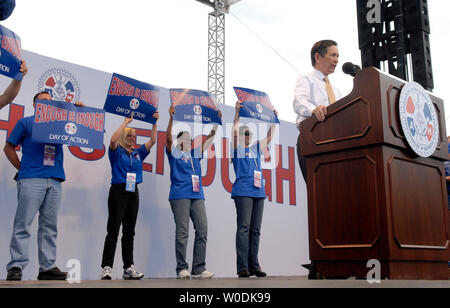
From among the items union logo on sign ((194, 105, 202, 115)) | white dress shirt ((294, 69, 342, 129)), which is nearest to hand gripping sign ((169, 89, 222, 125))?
union logo on sign ((194, 105, 202, 115))

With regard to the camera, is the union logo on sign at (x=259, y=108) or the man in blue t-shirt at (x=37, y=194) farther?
the union logo on sign at (x=259, y=108)

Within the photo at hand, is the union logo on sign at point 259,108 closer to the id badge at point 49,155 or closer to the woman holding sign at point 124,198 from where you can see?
the woman holding sign at point 124,198

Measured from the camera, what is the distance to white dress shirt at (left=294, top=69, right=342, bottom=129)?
246cm

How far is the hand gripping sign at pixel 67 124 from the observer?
2891 mm

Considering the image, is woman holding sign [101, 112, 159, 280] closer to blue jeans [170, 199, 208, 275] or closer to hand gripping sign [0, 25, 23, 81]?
blue jeans [170, 199, 208, 275]

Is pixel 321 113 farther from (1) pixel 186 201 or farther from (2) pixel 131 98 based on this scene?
(2) pixel 131 98

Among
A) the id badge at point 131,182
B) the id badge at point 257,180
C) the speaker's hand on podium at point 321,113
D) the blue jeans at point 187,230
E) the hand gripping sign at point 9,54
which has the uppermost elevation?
the hand gripping sign at point 9,54

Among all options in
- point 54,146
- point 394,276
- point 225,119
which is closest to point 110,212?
point 54,146

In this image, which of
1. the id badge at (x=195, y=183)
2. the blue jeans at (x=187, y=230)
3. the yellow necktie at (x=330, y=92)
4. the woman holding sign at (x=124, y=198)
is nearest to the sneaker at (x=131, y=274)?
the woman holding sign at (x=124, y=198)

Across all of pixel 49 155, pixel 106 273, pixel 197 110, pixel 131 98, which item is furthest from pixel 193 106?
pixel 106 273

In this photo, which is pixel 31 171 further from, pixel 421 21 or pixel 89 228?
pixel 421 21

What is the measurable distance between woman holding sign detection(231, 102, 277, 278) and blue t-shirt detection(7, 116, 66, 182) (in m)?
1.41

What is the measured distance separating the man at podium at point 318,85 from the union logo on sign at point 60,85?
1945mm
